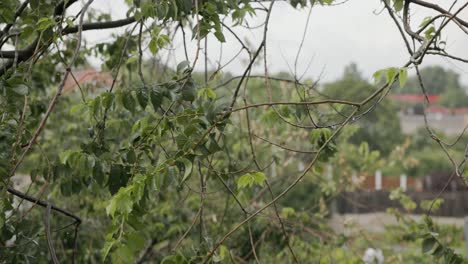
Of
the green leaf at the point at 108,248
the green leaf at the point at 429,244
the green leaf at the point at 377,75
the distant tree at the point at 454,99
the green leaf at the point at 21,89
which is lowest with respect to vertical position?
the distant tree at the point at 454,99

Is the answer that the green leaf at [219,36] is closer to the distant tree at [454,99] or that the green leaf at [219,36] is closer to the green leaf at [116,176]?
the green leaf at [116,176]

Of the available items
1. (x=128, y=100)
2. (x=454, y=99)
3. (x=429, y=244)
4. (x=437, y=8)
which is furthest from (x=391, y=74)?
(x=454, y=99)

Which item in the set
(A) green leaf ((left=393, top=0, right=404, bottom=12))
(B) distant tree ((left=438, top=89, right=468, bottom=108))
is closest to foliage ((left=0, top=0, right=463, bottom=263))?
(A) green leaf ((left=393, top=0, right=404, bottom=12))

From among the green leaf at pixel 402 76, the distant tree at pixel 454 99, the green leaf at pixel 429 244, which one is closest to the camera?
the green leaf at pixel 402 76

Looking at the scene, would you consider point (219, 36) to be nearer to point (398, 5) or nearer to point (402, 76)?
point (398, 5)

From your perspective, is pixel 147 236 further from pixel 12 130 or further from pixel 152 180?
pixel 152 180

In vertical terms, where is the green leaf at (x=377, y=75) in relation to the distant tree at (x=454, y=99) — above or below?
above

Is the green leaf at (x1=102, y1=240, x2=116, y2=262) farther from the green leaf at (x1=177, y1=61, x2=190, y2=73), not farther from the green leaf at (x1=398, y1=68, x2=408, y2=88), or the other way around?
the green leaf at (x1=398, y1=68, x2=408, y2=88)

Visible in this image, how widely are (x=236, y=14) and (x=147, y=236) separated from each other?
2022 millimetres

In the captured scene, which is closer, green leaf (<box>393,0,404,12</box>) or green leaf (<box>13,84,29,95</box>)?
green leaf (<box>13,84,29,95</box>)

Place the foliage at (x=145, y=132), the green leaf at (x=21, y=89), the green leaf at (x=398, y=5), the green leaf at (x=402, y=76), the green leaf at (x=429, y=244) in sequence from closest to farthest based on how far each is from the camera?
the green leaf at (x=402, y=76) → the foliage at (x=145, y=132) → the green leaf at (x=21, y=89) → the green leaf at (x=398, y=5) → the green leaf at (x=429, y=244)

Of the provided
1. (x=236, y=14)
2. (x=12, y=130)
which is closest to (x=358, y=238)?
(x=236, y=14)

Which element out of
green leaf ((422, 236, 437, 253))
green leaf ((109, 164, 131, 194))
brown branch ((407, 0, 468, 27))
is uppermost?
brown branch ((407, 0, 468, 27))

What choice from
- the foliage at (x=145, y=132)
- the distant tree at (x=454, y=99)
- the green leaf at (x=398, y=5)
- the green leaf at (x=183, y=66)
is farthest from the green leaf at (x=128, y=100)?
the distant tree at (x=454, y=99)
